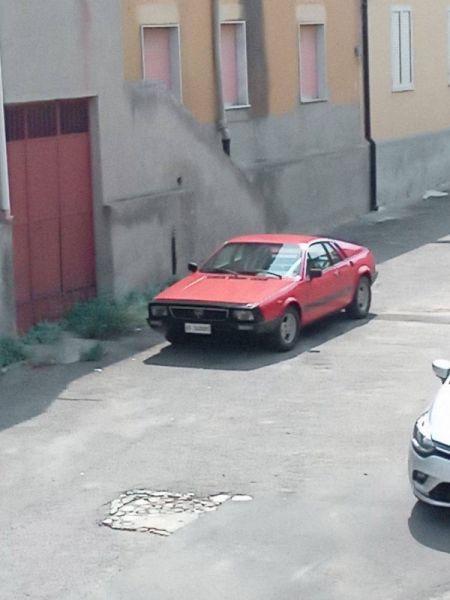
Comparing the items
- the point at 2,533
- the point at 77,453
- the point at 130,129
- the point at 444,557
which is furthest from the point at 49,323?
the point at 444,557

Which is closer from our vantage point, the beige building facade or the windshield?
the windshield

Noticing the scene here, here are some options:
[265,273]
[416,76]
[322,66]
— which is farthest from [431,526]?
[416,76]

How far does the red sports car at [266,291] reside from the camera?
53.1 ft

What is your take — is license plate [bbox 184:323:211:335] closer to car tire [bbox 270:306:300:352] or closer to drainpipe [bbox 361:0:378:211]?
car tire [bbox 270:306:300:352]

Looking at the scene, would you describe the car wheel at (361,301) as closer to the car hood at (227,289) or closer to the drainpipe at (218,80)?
the car hood at (227,289)

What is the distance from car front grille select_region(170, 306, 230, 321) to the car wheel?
2807mm

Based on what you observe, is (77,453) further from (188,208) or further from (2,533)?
(188,208)

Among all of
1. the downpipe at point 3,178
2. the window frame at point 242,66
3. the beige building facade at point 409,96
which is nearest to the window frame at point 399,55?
the beige building facade at point 409,96

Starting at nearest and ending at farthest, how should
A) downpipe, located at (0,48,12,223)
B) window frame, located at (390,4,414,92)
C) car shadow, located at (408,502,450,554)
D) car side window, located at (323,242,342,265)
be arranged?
car shadow, located at (408,502,450,554) → downpipe, located at (0,48,12,223) → car side window, located at (323,242,342,265) → window frame, located at (390,4,414,92)

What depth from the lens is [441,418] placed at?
34.4 feet

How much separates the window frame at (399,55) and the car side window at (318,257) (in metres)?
13.6

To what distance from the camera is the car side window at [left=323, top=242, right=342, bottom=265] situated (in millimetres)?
18062

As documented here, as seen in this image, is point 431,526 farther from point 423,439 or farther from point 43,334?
point 43,334

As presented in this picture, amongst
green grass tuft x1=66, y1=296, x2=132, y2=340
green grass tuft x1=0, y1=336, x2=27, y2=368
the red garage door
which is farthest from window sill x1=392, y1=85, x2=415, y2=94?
green grass tuft x1=0, y1=336, x2=27, y2=368
